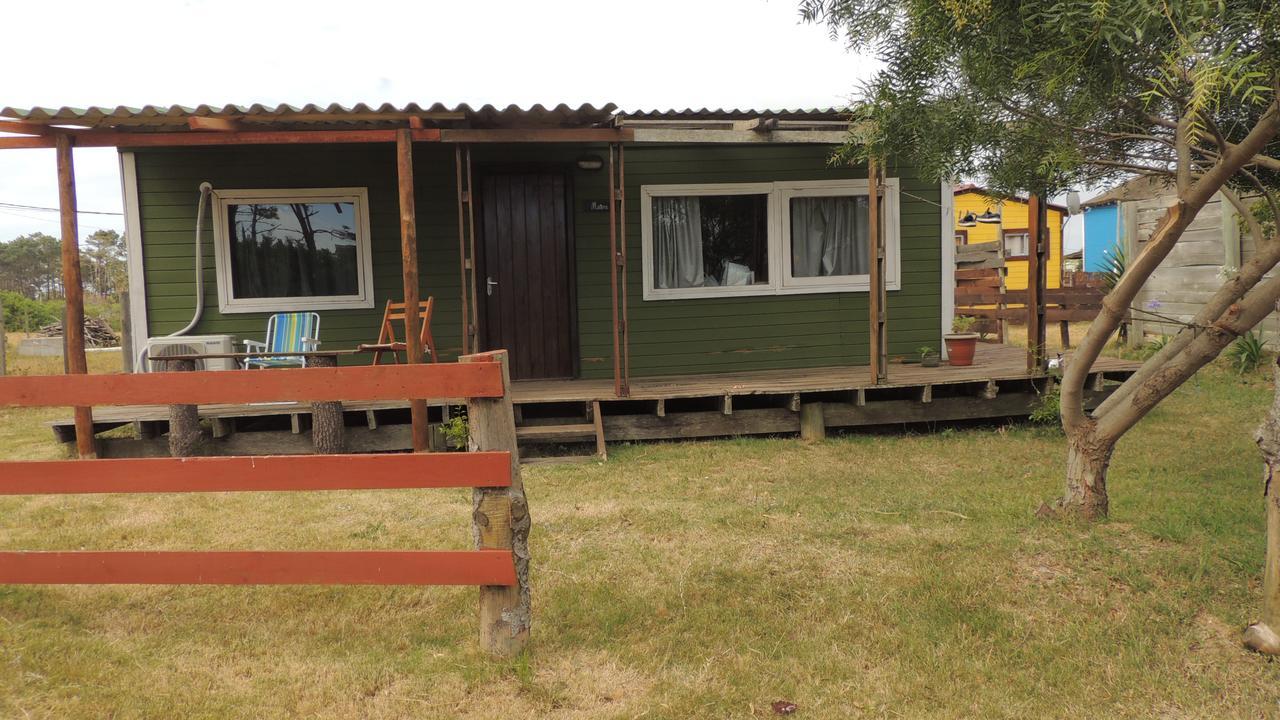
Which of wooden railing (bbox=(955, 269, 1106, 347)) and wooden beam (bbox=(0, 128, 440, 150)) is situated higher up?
wooden beam (bbox=(0, 128, 440, 150))

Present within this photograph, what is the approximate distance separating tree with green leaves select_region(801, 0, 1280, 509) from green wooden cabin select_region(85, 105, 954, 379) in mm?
3280

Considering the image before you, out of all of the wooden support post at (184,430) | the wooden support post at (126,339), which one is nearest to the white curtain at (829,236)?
the wooden support post at (184,430)

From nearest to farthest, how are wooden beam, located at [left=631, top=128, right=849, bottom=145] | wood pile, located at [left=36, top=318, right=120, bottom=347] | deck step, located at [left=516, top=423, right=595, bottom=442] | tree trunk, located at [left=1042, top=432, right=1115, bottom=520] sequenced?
tree trunk, located at [left=1042, top=432, right=1115, bottom=520]
deck step, located at [left=516, top=423, right=595, bottom=442]
wooden beam, located at [left=631, top=128, right=849, bottom=145]
wood pile, located at [left=36, top=318, right=120, bottom=347]

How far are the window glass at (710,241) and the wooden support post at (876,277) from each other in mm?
1489

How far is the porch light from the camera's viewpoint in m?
7.67

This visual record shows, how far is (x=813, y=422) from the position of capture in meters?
6.85

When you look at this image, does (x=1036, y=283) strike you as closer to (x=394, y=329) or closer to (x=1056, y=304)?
(x=1056, y=304)

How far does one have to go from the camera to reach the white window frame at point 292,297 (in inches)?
294

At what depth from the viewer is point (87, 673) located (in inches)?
104

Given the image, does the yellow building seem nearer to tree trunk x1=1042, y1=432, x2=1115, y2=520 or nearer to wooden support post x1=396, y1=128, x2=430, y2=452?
wooden support post x1=396, y1=128, x2=430, y2=452

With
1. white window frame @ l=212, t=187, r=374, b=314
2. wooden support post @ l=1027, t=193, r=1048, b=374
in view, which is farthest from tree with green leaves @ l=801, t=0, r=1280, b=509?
white window frame @ l=212, t=187, r=374, b=314

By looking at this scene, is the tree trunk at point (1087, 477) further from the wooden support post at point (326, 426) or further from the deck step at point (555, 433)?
the wooden support post at point (326, 426)

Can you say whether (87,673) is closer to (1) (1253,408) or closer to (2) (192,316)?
(2) (192,316)

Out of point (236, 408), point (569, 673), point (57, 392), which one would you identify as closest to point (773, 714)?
point (569, 673)
